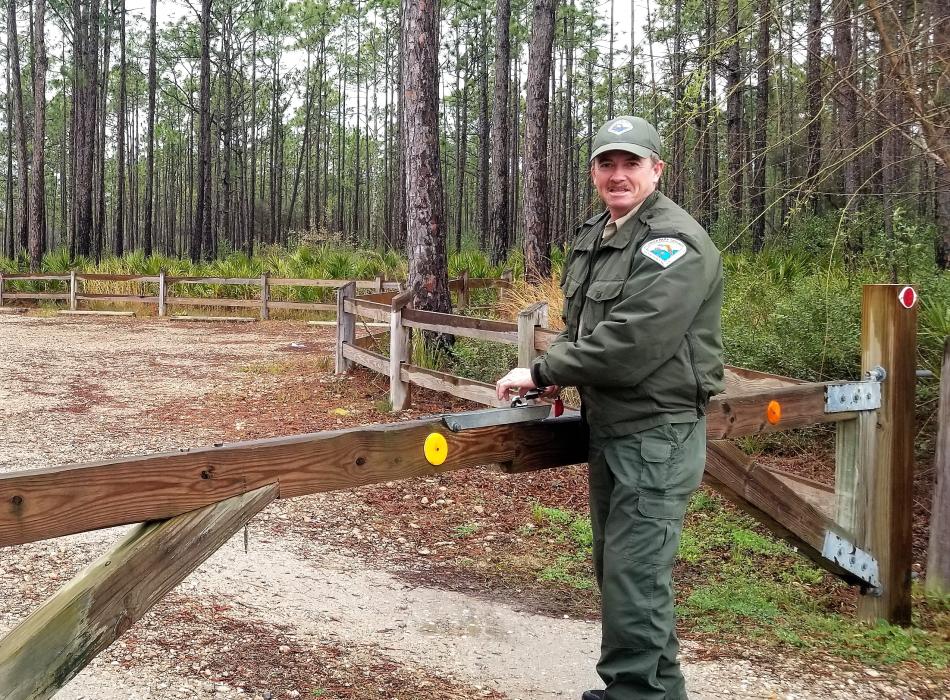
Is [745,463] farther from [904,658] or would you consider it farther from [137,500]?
[137,500]

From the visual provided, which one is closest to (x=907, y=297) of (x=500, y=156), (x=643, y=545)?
(x=643, y=545)

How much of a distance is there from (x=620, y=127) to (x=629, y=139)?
0.06 metres

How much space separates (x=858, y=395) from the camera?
394 centimetres

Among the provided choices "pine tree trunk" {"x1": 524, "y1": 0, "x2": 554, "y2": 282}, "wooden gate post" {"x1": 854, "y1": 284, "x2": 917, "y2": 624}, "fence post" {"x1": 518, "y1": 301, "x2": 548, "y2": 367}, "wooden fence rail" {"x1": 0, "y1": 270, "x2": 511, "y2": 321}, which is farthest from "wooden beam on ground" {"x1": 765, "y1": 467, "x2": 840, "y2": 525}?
"wooden fence rail" {"x1": 0, "y1": 270, "x2": 511, "y2": 321}

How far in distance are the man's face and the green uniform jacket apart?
0.04m

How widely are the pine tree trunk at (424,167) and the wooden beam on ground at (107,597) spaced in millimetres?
8592

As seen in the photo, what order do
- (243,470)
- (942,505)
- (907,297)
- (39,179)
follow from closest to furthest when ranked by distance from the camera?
1. (243,470)
2. (907,297)
3. (942,505)
4. (39,179)

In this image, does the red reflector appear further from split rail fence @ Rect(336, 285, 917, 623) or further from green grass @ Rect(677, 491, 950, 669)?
green grass @ Rect(677, 491, 950, 669)

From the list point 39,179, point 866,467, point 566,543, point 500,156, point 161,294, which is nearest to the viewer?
point 866,467

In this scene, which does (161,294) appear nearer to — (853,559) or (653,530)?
(853,559)

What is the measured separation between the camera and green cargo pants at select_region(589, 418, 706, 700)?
2.50 m

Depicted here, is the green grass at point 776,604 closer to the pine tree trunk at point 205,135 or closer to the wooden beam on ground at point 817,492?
the wooden beam on ground at point 817,492

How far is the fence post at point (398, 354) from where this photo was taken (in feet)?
29.5

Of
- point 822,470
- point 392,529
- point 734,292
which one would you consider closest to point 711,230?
point 734,292
